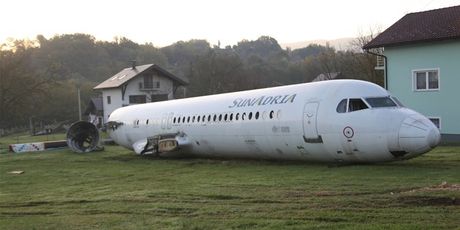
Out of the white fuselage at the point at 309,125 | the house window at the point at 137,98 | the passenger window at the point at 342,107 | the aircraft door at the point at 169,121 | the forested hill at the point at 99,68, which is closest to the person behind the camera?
the white fuselage at the point at 309,125

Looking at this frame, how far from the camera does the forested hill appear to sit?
71.2m

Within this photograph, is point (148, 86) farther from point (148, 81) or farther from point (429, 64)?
point (429, 64)

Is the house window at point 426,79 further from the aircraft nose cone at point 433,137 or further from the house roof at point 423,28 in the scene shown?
the aircraft nose cone at point 433,137

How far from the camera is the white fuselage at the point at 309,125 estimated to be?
1689 centimetres

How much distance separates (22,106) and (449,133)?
58.3m

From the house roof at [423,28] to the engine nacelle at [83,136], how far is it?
18163 millimetres

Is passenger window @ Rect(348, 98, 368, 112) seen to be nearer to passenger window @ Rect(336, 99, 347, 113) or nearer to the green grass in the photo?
passenger window @ Rect(336, 99, 347, 113)

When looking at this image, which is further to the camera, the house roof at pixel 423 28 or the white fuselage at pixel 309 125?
the house roof at pixel 423 28

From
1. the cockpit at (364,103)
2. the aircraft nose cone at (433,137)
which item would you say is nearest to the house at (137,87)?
the cockpit at (364,103)

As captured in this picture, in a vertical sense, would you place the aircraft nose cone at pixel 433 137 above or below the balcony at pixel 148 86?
below

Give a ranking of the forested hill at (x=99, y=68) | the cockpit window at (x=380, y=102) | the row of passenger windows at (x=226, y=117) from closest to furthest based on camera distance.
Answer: the cockpit window at (x=380, y=102)
the row of passenger windows at (x=226, y=117)
the forested hill at (x=99, y=68)

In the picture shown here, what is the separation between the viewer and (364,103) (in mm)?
17875

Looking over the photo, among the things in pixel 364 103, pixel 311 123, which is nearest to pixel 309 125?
pixel 311 123

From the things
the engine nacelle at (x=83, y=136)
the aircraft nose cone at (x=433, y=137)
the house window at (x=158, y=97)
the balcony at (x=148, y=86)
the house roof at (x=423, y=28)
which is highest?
the house roof at (x=423, y=28)
